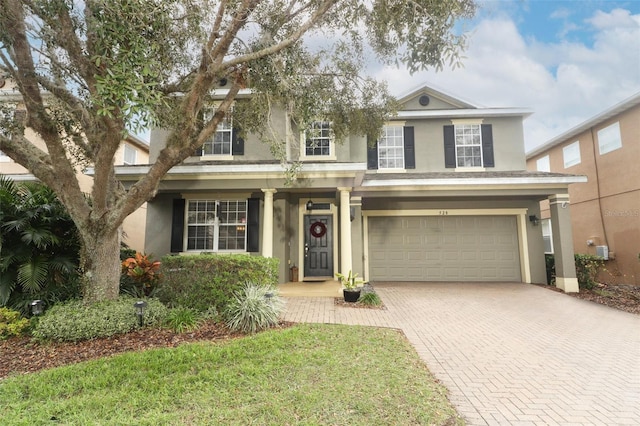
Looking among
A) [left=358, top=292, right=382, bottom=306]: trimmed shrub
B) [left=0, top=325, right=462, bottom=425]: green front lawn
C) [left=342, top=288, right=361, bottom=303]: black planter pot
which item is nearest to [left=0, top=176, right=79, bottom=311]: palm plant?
[left=0, top=325, right=462, bottom=425]: green front lawn

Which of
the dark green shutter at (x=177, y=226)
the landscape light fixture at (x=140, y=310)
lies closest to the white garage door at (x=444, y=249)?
the dark green shutter at (x=177, y=226)

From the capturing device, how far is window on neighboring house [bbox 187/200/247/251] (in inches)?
416

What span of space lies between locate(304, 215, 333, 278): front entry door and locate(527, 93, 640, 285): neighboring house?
7.39 meters

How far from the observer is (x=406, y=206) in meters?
11.5

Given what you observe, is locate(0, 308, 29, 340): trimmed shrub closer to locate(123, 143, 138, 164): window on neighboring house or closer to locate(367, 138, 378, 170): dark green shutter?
locate(123, 143, 138, 164): window on neighboring house

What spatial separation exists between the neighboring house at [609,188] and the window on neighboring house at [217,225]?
1038 cm

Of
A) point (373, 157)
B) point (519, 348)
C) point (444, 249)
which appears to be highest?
point (373, 157)

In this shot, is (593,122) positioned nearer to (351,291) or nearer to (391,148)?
(391,148)

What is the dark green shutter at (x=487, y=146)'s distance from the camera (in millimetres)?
11562

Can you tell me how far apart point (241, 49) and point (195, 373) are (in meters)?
6.91

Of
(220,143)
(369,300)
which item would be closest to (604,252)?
(369,300)

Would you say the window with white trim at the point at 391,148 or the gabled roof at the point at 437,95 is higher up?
the gabled roof at the point at 437,95

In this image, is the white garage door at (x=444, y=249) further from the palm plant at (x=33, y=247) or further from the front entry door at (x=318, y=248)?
the palm plant at (x=33, y=247)

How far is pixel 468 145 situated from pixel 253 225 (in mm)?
8383
